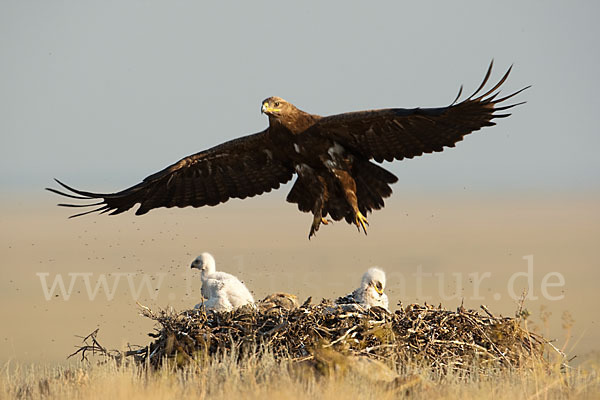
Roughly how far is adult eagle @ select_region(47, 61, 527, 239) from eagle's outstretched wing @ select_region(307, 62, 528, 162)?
12 mm

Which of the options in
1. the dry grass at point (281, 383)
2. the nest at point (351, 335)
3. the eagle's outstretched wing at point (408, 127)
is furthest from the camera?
the eagle's outstretched wing at point (408, 127)

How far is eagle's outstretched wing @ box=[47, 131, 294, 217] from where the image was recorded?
12234 millimetres

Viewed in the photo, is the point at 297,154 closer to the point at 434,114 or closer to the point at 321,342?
the point at 434,114

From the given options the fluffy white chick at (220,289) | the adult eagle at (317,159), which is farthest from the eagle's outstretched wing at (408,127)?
the fluffy white chick at (220,289)

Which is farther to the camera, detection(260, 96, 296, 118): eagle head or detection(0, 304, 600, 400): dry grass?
detection(260, 96, 296, 118): eagle head

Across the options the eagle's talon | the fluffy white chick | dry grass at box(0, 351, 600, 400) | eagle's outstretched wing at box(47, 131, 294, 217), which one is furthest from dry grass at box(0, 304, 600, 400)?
eagle's outstretched wing at box(47, 131, 294, 217)

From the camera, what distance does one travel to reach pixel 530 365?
971 cm

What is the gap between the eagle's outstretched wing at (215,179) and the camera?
12.2m

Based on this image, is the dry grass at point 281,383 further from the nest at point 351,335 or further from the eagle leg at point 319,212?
the eagle leg at point 319,212

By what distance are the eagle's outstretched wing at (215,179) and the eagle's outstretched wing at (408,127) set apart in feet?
3.96

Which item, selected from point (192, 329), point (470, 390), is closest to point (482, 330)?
point (470, 390)

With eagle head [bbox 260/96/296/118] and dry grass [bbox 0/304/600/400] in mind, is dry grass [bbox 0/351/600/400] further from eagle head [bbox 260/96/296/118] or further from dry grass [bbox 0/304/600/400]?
eagle head [bbox 260/96/296/118]

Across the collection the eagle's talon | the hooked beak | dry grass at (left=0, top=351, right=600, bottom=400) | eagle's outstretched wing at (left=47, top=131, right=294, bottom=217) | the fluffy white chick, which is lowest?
dry grass at (left=0, top=351, right=600, bottom=400)

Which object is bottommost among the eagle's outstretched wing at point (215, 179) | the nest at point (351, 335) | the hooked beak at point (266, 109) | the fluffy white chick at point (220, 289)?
the nest at point (351, 335)
